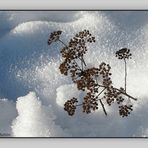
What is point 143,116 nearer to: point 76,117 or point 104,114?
point 104,114

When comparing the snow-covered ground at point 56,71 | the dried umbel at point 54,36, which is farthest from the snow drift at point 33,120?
the dried umbel at point 54,36

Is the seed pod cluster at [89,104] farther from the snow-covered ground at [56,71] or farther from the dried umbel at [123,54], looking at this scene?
the dried umbel at [123,54]

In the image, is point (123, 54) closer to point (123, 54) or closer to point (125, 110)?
point (123, 54)

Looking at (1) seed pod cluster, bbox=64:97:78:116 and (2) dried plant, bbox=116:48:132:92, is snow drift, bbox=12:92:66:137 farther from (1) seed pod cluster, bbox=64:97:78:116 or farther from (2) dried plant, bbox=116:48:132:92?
(2) dried plant, bbox=116:48:132:92

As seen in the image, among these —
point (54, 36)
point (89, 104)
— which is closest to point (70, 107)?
point (89, 104)
